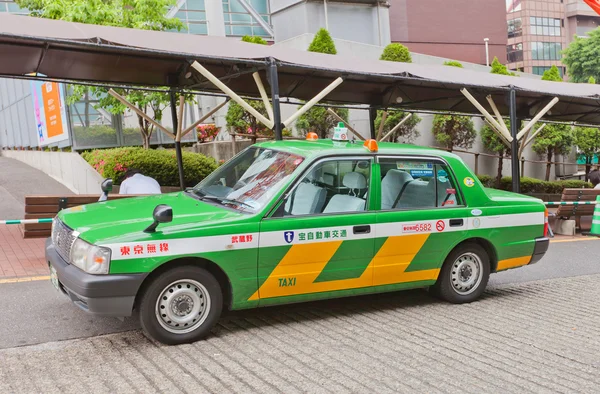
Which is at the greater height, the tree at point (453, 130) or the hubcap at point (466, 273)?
the tree at point (453, 130)

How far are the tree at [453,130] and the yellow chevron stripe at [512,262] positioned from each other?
50.2 feet

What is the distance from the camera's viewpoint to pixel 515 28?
7600cm

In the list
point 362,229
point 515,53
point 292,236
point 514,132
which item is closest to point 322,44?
point 514,132

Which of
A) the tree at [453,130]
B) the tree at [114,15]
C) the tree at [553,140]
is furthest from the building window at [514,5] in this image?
the tree at [114,15]

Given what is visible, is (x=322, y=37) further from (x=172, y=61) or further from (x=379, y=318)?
(x=379, y=318)

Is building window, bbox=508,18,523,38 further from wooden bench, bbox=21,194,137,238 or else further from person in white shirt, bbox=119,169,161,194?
wooden bench, bbox=21,194,137,238

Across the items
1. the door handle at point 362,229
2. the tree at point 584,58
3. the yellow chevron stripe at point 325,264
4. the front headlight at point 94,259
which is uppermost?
the tree at point 584,58

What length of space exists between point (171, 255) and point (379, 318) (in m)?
2.24

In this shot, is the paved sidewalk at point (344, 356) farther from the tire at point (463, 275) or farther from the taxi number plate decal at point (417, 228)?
the taxi number plate decal at point (417, 228)

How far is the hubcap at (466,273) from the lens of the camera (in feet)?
21.5

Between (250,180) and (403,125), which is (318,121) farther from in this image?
(250,180)

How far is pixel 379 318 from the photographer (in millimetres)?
6016

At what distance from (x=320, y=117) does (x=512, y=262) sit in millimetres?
13731

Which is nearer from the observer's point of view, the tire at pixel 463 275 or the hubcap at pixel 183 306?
the hubcap at pixel 183 306
